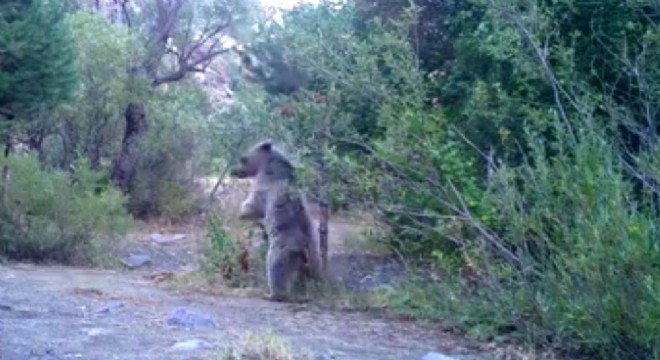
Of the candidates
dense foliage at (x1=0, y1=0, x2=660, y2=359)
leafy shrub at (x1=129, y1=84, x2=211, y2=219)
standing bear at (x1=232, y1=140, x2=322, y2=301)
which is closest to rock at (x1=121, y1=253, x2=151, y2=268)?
dense foliage at (x1=0, y1=0, x2=660, y2=359)

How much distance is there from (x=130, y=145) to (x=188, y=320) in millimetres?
19218

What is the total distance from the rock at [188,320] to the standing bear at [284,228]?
355cm

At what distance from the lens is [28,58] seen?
64.2 feet

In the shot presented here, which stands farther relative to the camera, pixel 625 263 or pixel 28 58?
pixel 28 58

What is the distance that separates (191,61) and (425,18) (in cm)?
1825

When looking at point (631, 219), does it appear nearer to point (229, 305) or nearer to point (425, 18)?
point (229, 305)

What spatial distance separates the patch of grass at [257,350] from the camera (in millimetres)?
8047

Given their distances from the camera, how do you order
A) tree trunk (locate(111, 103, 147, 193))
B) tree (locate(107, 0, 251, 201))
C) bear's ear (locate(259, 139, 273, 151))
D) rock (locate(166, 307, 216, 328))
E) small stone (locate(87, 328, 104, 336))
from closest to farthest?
small stone (locate(87, 328, 104, 336)), rock (locate(166, 307, 216, 328)), bear's ear (locate(259, 139, 273, 151)), tree trunk (locate(111, 103, 147, 193)), tree (locate(107, 0, 251, 201))

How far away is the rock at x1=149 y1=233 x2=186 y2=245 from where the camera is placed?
25.8 m

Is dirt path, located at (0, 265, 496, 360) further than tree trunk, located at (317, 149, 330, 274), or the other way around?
tree trunk, located at (317, 149, 330, 274)

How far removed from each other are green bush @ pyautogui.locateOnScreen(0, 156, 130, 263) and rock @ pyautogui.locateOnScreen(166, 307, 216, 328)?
943cm

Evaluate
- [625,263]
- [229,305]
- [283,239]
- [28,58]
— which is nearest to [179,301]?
[229,305]

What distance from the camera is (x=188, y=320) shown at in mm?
10898

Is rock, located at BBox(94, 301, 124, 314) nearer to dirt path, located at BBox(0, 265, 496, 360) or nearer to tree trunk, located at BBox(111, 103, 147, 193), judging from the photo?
dirt path, located at BBox(0, 265, 496, 360)
